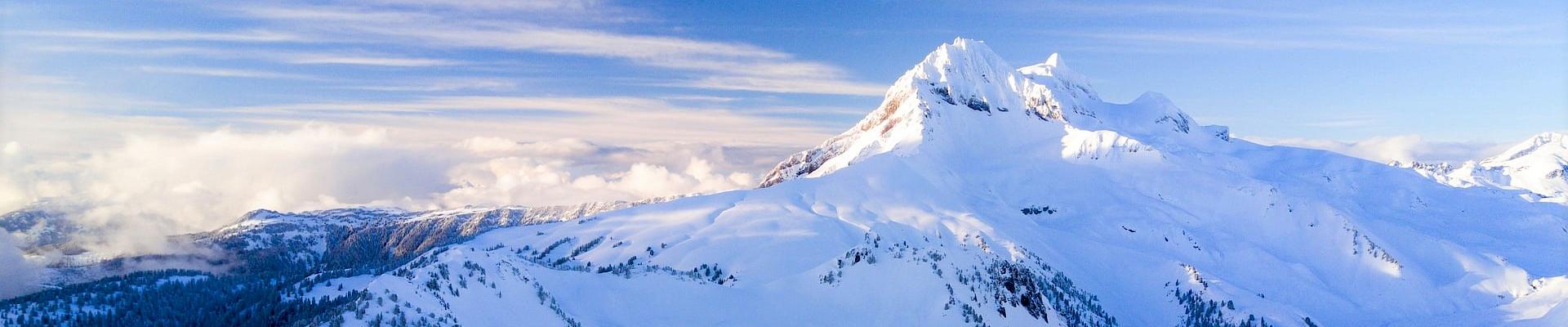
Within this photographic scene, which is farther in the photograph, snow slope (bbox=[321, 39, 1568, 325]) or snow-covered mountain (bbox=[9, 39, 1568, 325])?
snow slope (bbox=[321, 39, 1568, 325])

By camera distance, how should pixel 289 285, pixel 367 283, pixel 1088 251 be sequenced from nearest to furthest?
pixel 367 283 → pixel 289 285 → pixel 1088 251

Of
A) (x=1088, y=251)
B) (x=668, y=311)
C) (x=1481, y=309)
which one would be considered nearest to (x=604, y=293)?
(x=668, y=311)

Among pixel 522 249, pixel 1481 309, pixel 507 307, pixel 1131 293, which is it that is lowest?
pixel 1481 309

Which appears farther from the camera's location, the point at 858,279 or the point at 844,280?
the point at 858,279

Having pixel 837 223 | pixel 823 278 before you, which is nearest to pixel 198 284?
pixel 823 278

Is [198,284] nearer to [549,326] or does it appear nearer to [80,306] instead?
[80,306]

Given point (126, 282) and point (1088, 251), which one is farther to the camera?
point (1088, 251)

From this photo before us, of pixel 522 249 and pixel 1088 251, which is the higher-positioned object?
pixel 522 249

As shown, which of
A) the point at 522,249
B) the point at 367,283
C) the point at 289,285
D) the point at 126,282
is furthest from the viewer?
the point at 522,249

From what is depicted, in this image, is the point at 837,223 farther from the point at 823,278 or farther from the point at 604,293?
the point at 604,293

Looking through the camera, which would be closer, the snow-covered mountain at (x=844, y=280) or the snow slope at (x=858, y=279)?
the snow-covered mountain at (x=844, y=280)
